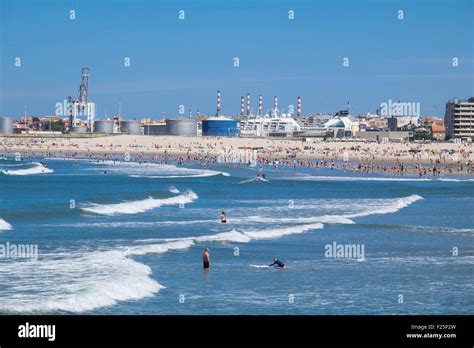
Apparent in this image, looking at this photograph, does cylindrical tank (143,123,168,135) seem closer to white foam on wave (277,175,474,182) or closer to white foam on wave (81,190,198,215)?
white foam on wave (277,175,474,182)

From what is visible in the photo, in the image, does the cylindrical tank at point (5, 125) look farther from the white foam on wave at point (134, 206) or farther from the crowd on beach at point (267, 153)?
the white foam on wave at point (134, 206)

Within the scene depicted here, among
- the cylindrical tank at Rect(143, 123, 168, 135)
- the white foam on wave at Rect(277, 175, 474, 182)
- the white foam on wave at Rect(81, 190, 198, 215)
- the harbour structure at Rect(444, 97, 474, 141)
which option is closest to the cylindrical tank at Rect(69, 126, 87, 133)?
the cylindrical tank at Rect(143, 123, 168, 135)

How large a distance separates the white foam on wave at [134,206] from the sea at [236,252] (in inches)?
3.2

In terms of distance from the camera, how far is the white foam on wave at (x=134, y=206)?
3734cm

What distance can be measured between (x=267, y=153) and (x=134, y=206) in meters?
66.6

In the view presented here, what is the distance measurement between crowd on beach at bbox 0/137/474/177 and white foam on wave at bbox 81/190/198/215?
2861 cm

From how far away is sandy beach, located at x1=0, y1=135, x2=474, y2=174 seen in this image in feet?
305

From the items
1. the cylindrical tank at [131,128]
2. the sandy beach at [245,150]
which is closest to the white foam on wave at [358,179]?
the sandy beach at [245,150]

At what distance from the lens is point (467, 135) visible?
154 metres

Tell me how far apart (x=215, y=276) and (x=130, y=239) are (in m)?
6.97

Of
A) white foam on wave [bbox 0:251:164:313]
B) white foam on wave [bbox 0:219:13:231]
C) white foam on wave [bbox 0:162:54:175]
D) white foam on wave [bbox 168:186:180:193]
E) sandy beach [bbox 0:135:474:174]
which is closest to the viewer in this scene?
white foam on wave [bbox 0:251:164:313]
